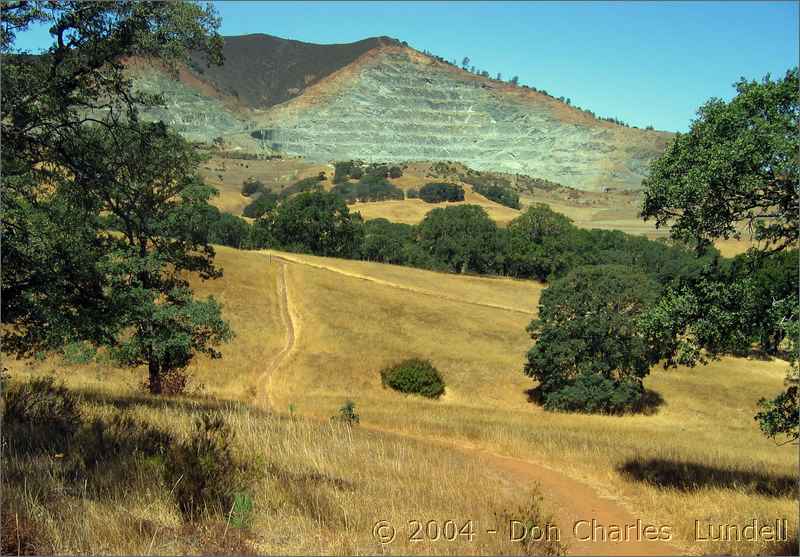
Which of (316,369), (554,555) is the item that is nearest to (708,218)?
(554,555)

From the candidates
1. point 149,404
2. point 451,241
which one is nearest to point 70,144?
point 149,404

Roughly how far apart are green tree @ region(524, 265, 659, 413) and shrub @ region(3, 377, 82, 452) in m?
37.0

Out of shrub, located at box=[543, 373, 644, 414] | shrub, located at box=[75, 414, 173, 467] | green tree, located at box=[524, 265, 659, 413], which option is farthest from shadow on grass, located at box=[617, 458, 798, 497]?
green tree, located at box=[524, 265, 659, 413]

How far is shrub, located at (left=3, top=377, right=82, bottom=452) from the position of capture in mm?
8609

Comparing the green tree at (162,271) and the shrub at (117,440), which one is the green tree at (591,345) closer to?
the green tree at (162,271)

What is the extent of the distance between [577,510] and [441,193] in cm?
17376

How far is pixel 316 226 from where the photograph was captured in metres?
103

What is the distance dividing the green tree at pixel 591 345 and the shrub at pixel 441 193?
133 metres

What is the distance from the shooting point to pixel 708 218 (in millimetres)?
11789

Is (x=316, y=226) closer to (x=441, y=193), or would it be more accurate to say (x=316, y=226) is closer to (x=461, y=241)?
(x=461, y=241)

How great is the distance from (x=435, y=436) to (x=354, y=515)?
1084 centimetres

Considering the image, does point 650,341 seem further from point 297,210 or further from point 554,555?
point 297,210

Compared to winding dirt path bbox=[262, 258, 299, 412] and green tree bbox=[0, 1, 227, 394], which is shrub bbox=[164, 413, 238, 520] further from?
winding dirt path bbox=[262, 258, 299, 412]

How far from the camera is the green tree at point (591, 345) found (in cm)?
4400
